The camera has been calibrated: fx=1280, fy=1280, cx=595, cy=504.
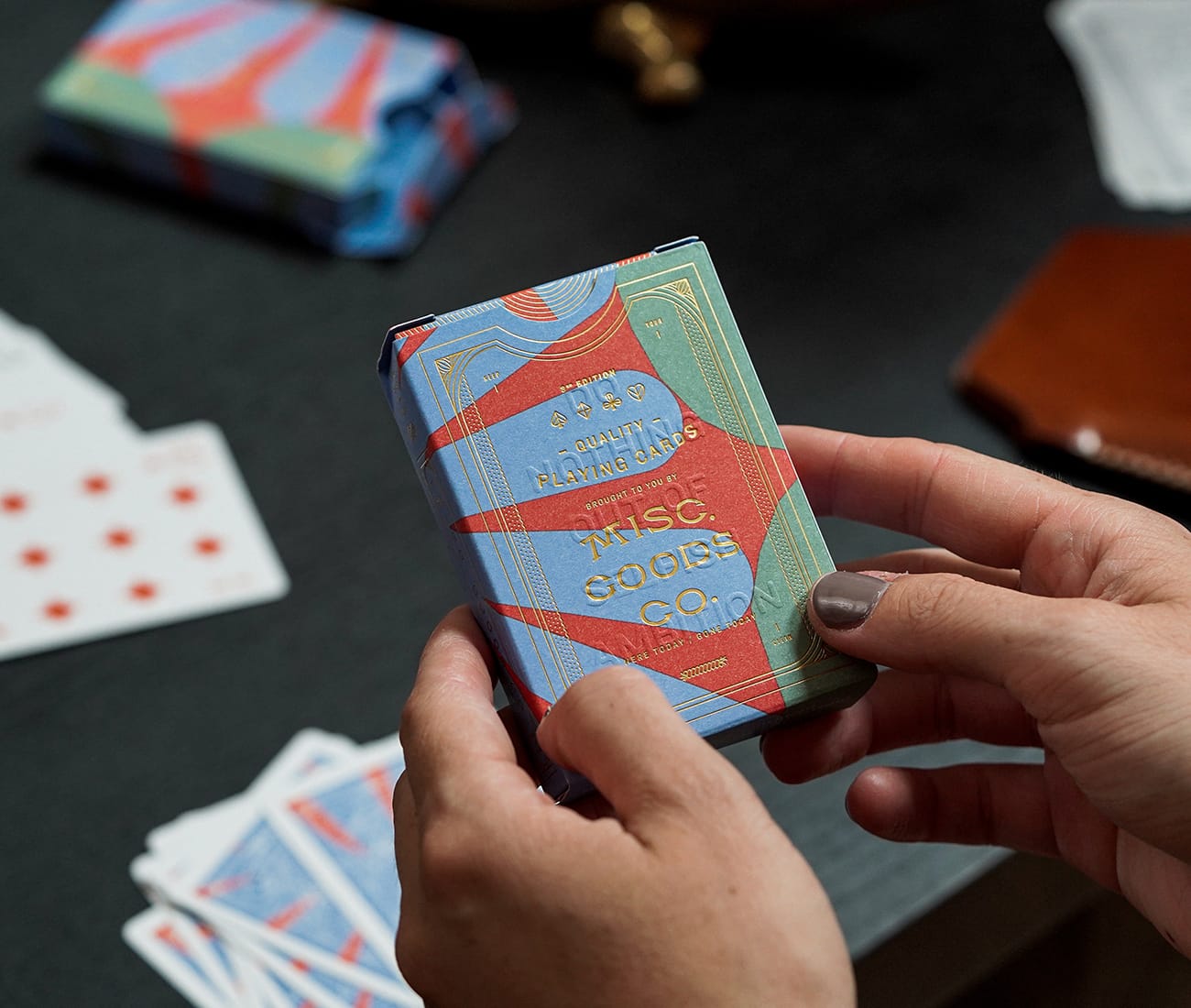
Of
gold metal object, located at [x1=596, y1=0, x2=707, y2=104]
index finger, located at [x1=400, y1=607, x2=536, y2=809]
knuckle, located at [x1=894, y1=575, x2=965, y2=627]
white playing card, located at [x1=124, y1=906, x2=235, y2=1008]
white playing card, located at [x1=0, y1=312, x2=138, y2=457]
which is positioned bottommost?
white playing card, located at [x1=124, y1=906, x2=235, y2=1008]

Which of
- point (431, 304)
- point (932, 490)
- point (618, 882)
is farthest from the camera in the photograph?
point (431, 304)

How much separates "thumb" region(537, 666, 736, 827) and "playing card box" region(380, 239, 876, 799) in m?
0.04

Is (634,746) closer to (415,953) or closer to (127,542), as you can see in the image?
(415,953)

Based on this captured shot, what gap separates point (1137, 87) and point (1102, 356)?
1.73ft

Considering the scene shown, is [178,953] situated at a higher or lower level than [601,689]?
lower

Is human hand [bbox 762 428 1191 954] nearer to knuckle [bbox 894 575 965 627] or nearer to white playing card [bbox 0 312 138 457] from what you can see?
knuckle [bbox 894 575 965 627]

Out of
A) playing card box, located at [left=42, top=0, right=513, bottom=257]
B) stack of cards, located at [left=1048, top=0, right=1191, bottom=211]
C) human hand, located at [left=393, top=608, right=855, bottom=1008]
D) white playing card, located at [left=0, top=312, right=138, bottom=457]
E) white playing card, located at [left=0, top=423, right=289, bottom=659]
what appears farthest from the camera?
stack of cards, located at [left=1048, top=0, right=1191, bottom=211]

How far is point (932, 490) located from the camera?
2.41 ft

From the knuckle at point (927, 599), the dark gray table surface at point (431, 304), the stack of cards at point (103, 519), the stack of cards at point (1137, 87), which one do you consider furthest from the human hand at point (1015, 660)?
the stack of cards at point (1137, 87)

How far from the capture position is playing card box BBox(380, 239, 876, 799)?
61cm

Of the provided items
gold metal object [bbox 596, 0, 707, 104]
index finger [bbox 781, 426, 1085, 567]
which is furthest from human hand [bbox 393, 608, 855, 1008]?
gold metal object [bbox 596, 0, 707, 104]

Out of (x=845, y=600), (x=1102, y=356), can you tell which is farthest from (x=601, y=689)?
(x=1102, y=356)

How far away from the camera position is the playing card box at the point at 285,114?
1.23m

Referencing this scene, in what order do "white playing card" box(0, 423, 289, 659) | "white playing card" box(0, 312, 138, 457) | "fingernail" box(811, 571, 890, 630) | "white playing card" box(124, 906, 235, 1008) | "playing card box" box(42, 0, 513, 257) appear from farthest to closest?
"playing card box" box(42, 0, 513, 257), "white playing card" box(0, 312, 138, 457), "white playing card" box(0, 423, 289, 659), "white playing card" box(124, 906, 235, 1008), "fingernail" box(811, 571, 890, 630)
